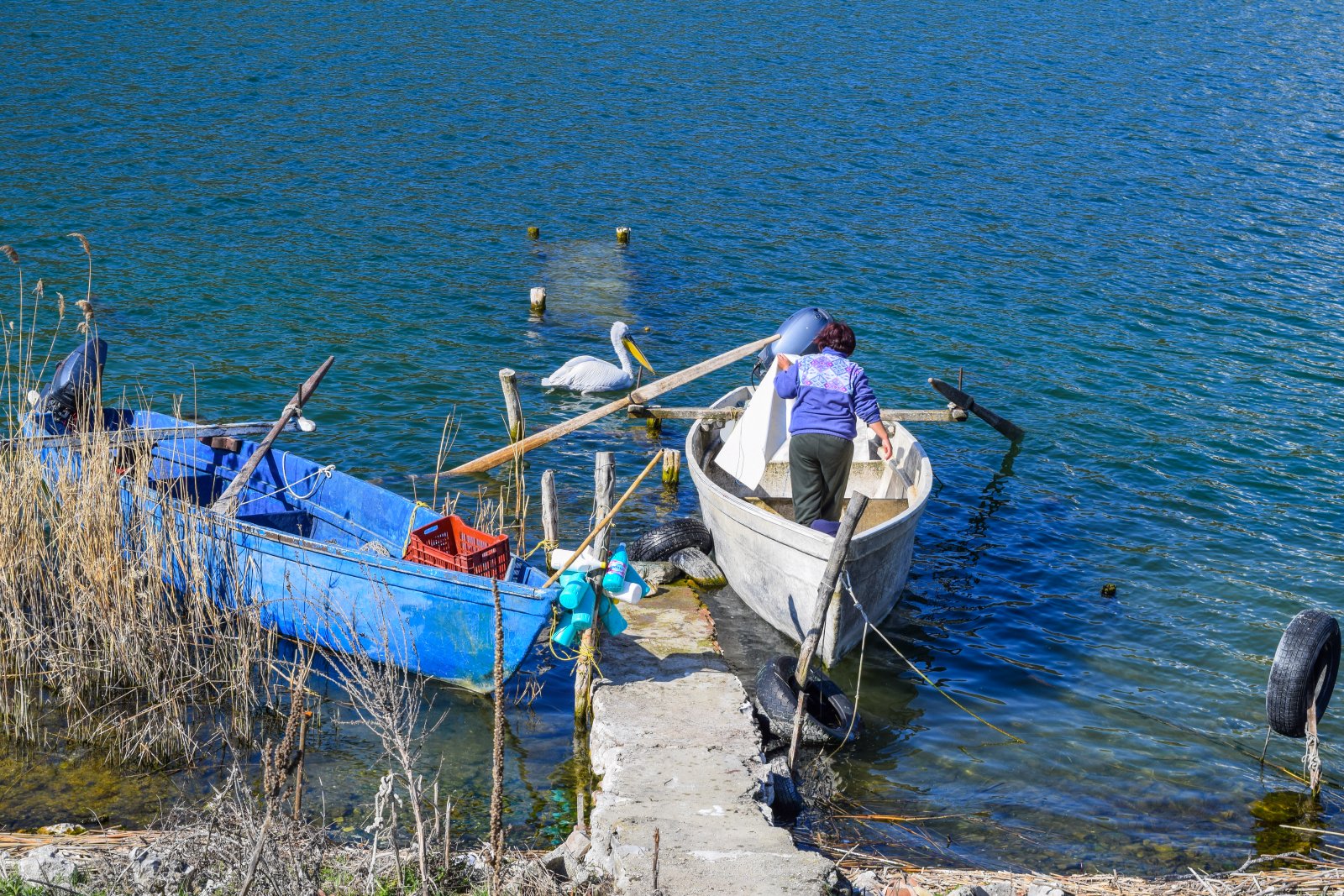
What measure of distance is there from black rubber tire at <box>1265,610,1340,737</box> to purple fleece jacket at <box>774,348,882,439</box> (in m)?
3.48

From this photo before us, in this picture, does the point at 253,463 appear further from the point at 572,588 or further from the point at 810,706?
the point at 810,706

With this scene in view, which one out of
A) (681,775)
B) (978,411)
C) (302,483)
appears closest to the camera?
(681,775)

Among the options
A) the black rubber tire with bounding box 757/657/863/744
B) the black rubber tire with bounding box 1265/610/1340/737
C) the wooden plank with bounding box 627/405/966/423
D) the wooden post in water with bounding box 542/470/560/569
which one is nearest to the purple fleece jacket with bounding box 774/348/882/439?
the black rubber tire with bounding box 757/657/863/744

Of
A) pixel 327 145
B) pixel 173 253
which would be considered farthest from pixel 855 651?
pixel 327 145

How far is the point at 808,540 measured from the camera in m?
9.37

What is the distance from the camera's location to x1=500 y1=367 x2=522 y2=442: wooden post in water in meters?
13.6

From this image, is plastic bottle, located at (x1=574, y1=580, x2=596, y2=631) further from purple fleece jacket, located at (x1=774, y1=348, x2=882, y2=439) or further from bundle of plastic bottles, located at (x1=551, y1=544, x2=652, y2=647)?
purple fleece jacket, located at (x1=774, y1=348, x2=882, y2=439)

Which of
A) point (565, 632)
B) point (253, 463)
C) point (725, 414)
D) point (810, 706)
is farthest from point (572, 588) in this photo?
point (725, 414)

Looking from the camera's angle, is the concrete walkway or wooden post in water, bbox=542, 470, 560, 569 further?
wooden post in water, bbox=542, 470, 560, 569

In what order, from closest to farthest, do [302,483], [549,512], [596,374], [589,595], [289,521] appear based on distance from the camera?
1. [589,595]
2. [549,512]
3. [289,521]
4. [302,483]
5. [596,374]

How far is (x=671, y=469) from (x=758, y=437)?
6.02 feet

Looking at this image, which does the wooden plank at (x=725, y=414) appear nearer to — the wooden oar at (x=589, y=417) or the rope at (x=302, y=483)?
the wooden oar at (x=589, y=417)

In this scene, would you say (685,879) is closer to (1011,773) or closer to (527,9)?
(1011,773)

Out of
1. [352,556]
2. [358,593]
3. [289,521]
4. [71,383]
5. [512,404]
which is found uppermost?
[71,383]
